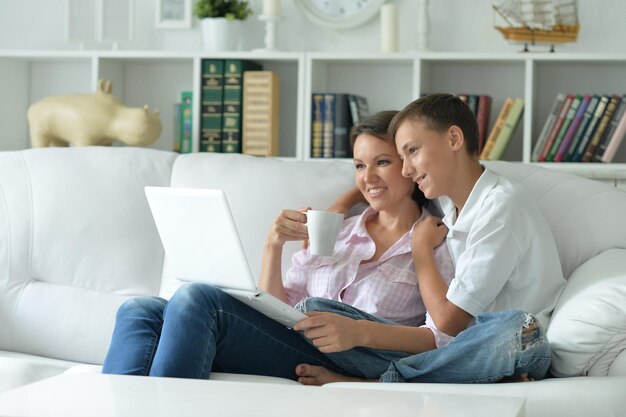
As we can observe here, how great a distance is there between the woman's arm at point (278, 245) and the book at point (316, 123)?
3.94 ft

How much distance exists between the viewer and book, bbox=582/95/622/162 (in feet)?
10.7

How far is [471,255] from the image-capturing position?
6.62 feet

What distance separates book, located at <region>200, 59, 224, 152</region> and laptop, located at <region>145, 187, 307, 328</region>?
158cm

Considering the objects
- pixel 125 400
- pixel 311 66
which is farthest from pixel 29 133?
pixel 125 400

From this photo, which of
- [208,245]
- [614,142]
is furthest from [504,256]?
[614,142]

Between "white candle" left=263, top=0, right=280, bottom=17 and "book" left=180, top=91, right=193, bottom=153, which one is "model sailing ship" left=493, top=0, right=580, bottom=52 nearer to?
"white candle" left=263, top=0, right=280, bottom=17

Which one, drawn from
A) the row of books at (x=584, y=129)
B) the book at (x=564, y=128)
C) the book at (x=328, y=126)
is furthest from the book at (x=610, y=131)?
the book at (x=328, y=126)

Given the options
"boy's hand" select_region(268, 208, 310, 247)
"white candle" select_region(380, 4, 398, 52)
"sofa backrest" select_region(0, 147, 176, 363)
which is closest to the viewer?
"boy's hand" select_region(268, 208, 310, 247)

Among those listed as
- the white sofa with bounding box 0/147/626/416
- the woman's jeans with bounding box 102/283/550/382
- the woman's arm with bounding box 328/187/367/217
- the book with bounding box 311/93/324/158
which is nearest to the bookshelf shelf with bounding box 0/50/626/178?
the book with bounding box 311/93/324/158

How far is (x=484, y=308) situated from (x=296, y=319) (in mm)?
383

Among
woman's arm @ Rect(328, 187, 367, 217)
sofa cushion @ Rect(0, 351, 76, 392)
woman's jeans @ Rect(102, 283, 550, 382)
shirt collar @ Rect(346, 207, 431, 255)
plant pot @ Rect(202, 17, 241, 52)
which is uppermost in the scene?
plant pot @ Rect(202, 17, 241, 52)

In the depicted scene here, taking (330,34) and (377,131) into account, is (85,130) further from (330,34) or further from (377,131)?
(377,131)

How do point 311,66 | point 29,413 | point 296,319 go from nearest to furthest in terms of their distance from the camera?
point 29,413 < point 296,319 < point 311,66

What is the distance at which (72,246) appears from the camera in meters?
2.62
